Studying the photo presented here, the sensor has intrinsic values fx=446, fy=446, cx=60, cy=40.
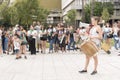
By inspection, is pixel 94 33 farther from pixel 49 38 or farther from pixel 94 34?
pixel 49 38

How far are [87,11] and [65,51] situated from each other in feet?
213

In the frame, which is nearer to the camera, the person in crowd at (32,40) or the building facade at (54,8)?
the person in crowd at (32,40)

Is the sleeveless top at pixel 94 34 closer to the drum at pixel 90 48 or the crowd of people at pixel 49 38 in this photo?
the drum at pixel 90 48

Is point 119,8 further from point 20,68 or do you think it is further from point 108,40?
point 20,68

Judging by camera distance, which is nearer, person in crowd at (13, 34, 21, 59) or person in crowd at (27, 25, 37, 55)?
person in crowd at (13, 34, 21, 59)

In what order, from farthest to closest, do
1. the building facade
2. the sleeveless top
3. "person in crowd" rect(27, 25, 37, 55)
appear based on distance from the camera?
1. the building facade
2. "person in crowd" rect(27, 25, 37, 55)
3. the sleeveless top

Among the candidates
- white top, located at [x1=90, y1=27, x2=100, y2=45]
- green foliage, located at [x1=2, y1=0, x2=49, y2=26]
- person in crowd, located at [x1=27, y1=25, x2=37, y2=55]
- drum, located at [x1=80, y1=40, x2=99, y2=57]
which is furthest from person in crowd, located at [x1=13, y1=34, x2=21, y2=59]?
green foliage, located at [x1=2, y1=0, x2=49, y2=26]

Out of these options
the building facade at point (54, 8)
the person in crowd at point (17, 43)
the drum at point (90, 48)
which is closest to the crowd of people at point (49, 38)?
the person in crowd at point (17, 43)

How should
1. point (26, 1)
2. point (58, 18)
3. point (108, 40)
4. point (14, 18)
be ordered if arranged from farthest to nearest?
point (58, 18) < point (14, 18) < point (26, 1) < point (108, 40)

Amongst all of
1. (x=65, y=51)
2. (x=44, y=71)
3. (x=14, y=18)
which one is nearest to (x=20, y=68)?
(x=44, y=71)

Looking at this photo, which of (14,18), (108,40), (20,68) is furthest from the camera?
(14,18)

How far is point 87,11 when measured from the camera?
300ft

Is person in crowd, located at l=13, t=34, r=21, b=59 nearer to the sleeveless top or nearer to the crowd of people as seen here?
the crowd of people

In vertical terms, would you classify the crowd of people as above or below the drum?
below
